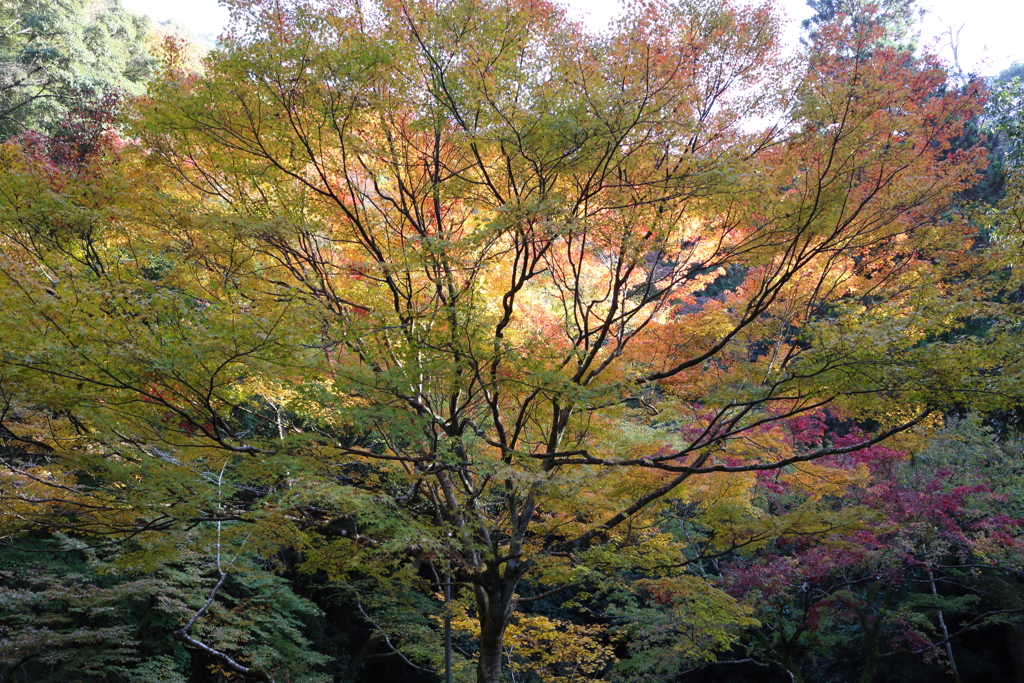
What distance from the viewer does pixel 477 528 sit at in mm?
6719

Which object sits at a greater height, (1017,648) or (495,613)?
(495,613)

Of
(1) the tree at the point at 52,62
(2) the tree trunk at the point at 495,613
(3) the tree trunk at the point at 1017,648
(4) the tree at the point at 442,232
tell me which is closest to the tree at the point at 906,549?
(3) the tree trunk at the point at 1017,648

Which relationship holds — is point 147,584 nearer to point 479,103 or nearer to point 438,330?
point 438,330

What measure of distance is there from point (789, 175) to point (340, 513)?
5447 mm

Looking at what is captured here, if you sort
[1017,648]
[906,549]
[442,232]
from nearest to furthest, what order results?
[442,232] → [906,549] → [1017,648]

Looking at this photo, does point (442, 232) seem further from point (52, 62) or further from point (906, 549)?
point (52, 62)

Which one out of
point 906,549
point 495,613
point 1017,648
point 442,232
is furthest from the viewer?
point 1017,648

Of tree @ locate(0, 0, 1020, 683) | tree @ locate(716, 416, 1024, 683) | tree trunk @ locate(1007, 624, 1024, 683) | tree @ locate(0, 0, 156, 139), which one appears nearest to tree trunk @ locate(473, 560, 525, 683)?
tree @ locate(0, 0, 1020, 683)

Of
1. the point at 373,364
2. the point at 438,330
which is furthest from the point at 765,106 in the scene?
the point at 373,364

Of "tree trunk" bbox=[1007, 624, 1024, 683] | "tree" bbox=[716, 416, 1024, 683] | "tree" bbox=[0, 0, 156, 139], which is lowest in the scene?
"tree trunk" bbox=[1007, 624, 1024, 683]

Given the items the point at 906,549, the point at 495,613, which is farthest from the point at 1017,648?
the point at 495,613

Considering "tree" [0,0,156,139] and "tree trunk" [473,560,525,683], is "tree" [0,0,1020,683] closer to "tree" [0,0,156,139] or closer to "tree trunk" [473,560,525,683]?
"tree trunk" [473,560,525,683]

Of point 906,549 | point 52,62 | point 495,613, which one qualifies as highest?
point 52,62

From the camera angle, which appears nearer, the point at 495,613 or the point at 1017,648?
the point at 495,613
